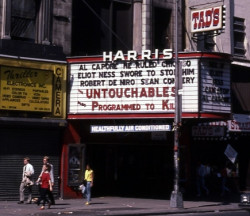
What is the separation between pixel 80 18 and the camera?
104ft

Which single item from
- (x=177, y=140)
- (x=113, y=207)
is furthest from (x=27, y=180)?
(x=177, y=140)

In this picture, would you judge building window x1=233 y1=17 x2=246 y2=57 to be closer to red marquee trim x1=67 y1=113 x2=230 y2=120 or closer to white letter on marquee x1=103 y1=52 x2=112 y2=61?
red marquee trim x1=67 y1=113 x2=230 y2=120

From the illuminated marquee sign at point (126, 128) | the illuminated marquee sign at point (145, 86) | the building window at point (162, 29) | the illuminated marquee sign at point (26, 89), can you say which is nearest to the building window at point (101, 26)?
the building window at point (162, 29)

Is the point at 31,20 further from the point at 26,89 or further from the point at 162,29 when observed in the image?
the point at 162,29

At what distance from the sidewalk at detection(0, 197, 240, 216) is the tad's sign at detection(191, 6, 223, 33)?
9.06m

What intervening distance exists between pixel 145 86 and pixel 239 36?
12733mm

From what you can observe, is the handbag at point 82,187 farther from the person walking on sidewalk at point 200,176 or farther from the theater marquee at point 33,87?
the person walking on sidewalk at point 200,176

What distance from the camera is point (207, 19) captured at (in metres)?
30.9

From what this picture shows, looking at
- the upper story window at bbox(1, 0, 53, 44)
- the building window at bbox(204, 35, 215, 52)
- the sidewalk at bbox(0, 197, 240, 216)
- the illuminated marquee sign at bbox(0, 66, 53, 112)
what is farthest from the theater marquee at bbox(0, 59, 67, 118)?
the building window at bbox(204, 35, 215, 52)

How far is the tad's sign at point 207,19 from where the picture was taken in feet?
99.9

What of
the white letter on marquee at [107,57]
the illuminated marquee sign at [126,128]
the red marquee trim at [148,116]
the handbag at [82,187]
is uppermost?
the white letter on marquee at [107,57]

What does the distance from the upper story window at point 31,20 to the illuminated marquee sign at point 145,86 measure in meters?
2.30

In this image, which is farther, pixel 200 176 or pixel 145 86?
pixel 200 176

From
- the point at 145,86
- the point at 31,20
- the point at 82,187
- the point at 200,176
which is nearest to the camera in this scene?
the point at 82,187
